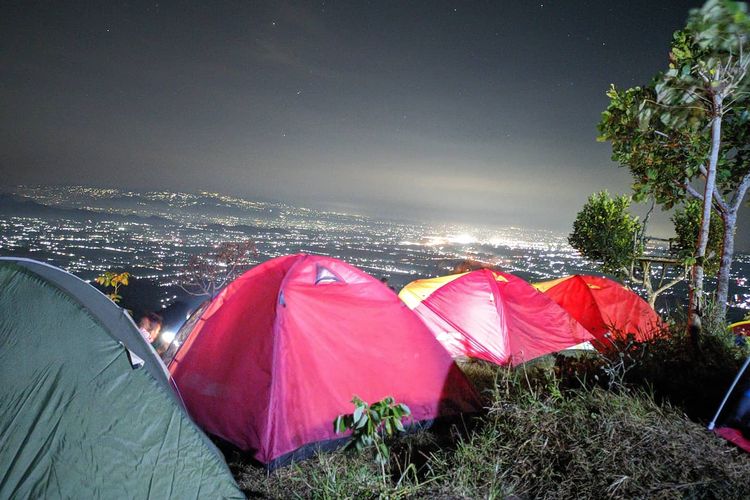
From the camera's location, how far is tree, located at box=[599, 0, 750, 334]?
5848 mm

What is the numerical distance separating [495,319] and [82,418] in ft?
20.9

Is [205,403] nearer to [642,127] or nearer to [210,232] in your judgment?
[642,127]

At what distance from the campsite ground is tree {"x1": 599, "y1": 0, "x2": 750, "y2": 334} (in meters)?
3.18

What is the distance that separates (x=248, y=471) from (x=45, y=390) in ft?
5.94

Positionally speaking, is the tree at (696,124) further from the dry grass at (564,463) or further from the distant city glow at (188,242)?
the dry grass at (564,463)

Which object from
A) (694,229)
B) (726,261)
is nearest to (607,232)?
(694,229)

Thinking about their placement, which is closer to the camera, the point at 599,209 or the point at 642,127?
the point at 642,127

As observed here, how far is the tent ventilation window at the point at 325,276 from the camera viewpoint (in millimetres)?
4559

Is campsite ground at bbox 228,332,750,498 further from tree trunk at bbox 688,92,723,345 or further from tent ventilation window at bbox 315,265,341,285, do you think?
tree trunk at bbox 688,92,723,345

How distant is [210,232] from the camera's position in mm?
107438

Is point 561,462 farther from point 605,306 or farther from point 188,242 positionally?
point 188,242

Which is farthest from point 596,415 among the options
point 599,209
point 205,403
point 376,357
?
point 599,209

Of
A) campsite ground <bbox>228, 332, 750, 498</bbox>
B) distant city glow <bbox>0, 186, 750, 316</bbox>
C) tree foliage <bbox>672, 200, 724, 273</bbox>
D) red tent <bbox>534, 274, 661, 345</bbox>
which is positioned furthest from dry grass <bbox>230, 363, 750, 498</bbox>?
tree foliage <bbox>672, 200, 724, 273</bbox>

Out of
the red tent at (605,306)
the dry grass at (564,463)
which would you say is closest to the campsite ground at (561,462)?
the dry grass at (564,463)
